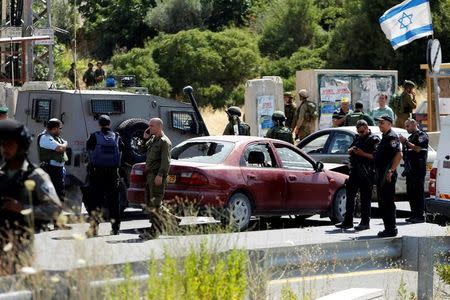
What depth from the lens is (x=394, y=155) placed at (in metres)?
15.4

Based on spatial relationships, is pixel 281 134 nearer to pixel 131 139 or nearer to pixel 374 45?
pixel 131 139

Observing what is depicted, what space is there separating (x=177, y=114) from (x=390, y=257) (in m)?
10.3

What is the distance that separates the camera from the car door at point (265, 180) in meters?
16.4

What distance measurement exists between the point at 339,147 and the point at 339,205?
6.47 feet

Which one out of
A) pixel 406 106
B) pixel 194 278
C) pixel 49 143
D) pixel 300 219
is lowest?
pixel 300 219

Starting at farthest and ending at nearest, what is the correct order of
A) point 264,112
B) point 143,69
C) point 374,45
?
1. point 374,45
2. point 143,69
3. point 264,112

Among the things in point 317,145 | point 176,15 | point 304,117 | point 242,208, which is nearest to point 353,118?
point 317,145

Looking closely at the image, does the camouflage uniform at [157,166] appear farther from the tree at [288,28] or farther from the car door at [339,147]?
the tree at [288,28]

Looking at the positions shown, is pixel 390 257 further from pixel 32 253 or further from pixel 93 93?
pixel 93 93

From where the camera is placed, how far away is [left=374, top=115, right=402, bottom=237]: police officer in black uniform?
1534cm

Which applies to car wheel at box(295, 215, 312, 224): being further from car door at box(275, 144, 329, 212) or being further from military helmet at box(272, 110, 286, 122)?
military helmet at box(272, 110, 286, 122)

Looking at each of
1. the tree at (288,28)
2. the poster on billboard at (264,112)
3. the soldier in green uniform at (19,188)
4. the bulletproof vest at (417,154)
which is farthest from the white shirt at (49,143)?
the tree at (288,28)

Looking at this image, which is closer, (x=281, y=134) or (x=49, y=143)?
(x=49, y=143)

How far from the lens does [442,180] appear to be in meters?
15.4
